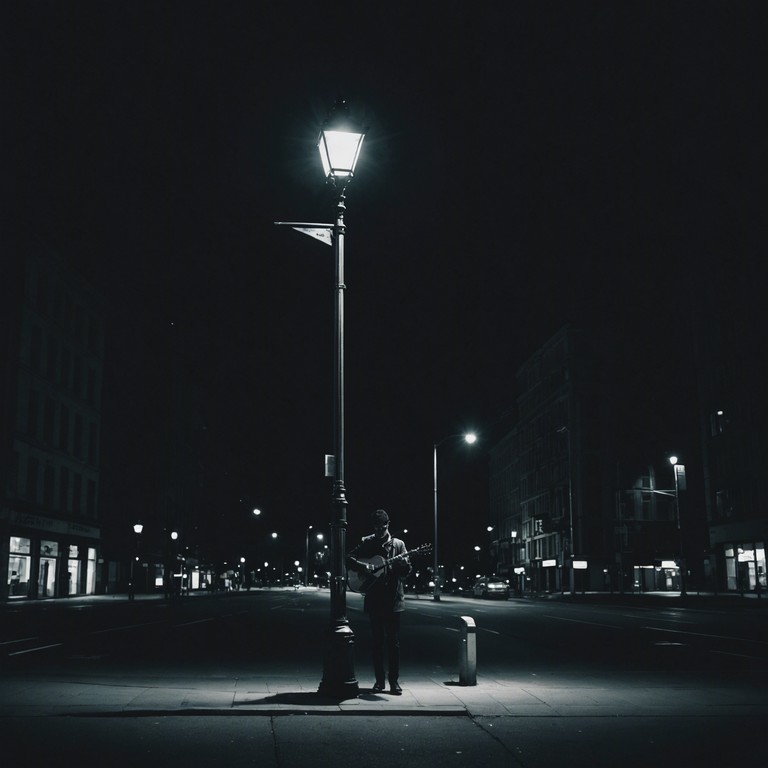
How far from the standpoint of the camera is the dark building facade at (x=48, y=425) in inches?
1978

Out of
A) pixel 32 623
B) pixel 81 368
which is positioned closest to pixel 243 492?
pixel 81 368

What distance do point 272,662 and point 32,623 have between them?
→ 15519mm

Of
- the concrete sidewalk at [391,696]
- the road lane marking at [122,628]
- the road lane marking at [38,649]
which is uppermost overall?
the concrete sidewalk at [391,696]

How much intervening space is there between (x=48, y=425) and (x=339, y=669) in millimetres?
50542

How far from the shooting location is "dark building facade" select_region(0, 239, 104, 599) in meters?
50.2

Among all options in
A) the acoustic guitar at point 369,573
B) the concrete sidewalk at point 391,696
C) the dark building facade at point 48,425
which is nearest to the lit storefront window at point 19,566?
the dark building facade at point 48,425

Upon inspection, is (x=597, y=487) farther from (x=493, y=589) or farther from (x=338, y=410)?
(x=338, y=410)

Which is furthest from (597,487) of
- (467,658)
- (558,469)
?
(467,658)

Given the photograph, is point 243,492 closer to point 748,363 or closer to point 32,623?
point 748,363

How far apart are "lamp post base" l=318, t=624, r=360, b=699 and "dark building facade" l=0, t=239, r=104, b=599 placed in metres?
42.7

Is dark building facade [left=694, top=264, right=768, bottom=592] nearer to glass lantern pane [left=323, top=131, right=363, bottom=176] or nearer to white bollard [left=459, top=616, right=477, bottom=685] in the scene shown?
white bollard [left=459, top=616, right=477, bottom=685]

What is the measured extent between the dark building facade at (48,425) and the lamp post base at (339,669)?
4270 cm

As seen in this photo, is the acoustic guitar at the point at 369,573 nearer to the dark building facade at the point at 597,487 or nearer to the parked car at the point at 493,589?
the parked car at the point at 493,589

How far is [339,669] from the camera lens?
10500mm
